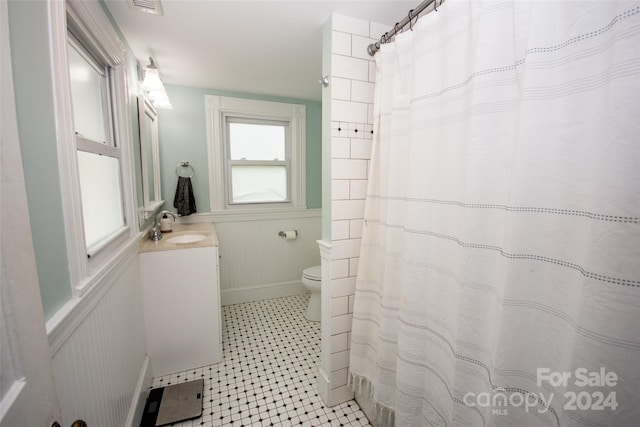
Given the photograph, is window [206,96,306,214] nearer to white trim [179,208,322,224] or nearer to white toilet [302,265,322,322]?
white trim [179,208,322,224]

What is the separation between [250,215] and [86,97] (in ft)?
5.80

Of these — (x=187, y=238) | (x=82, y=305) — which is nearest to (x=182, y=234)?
(x=187, y=238)

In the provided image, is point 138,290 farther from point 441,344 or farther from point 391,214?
point 441,344

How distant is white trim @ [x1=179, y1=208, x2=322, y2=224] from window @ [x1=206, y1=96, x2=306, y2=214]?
0.04 m

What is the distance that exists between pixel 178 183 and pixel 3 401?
239 cm

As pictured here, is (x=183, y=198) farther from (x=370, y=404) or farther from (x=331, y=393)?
(x=370, y=404)

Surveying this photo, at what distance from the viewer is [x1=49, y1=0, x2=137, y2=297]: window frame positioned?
83 cm

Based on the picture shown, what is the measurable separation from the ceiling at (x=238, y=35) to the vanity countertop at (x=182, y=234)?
132cm

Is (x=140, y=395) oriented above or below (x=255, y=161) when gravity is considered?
below

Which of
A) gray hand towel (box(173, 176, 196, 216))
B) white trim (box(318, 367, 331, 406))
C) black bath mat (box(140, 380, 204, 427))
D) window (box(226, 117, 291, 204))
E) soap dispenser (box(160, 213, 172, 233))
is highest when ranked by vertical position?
window (box(226, 117, 291, 204))

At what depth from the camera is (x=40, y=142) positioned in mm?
739

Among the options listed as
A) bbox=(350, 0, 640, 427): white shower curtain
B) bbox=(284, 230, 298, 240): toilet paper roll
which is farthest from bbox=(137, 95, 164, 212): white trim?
bbox=(350, 0, 640, 427): white shower curtain

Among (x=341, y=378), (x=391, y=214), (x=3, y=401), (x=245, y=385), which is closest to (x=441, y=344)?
(x=391, y=214)

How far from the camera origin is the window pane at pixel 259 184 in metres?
2.85
